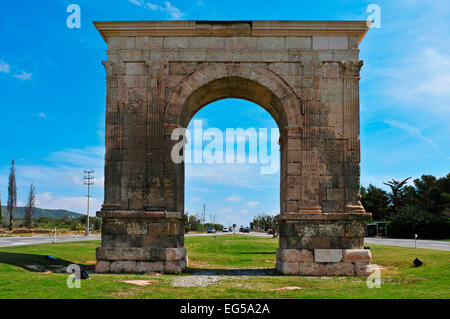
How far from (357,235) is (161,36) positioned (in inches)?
356

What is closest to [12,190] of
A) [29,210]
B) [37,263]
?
[29,210]

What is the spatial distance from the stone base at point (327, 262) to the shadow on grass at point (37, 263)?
6725 mm

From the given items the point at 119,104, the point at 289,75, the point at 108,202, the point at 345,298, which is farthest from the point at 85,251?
the point at 345,298

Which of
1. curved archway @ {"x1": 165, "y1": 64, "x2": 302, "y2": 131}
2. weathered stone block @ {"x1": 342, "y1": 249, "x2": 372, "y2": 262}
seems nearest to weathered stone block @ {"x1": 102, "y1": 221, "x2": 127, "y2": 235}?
curved archway @ {"x1": 165, "y1": 64, "x2": 302, "y2": 131}

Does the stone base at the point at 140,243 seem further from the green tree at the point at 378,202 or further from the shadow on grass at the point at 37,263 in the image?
the green tree at the point at 378,202

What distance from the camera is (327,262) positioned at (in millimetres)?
12742

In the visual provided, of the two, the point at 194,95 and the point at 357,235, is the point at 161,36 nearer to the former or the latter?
the point at 194,95

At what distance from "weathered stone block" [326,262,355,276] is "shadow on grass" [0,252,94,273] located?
7829 millimetres

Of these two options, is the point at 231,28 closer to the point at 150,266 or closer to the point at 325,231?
the point at 325,231

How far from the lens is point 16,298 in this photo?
26.0 ft

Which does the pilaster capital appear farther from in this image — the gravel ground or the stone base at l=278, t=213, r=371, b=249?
the gravel ground

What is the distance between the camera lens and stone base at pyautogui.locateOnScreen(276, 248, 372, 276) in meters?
12.7

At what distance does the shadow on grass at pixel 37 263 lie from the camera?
42.8 feet
